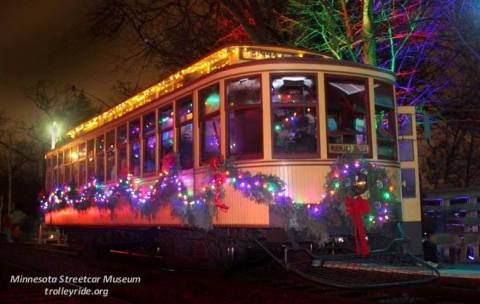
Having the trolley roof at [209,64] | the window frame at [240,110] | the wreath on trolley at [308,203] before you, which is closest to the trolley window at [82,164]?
the trolley roof at [209,64]

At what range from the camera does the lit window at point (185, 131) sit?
33.7 ft

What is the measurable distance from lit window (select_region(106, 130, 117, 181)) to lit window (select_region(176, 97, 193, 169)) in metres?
3.38

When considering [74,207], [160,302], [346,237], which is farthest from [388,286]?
[74,207]

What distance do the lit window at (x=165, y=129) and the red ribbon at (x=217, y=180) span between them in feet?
6.11

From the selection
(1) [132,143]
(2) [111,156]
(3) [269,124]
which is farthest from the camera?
(2) [111,156]

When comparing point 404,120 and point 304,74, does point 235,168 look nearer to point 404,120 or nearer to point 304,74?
point 304,74

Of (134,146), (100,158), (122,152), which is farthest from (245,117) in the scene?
(100,158)

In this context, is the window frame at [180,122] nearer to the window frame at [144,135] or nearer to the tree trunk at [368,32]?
the window frame at [144,135]

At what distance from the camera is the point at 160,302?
8055mm

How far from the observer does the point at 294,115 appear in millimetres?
9062

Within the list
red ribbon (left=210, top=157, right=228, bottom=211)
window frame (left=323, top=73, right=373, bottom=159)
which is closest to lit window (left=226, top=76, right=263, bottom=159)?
red ribbon (left=210, top=157, right=228, bottom=211)

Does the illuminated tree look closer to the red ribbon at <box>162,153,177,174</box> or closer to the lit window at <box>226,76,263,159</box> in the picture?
the red ribbon at <box>162,153,177,174</box>

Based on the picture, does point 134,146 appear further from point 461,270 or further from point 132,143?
point 461,270

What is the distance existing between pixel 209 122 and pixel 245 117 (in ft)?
2.71
